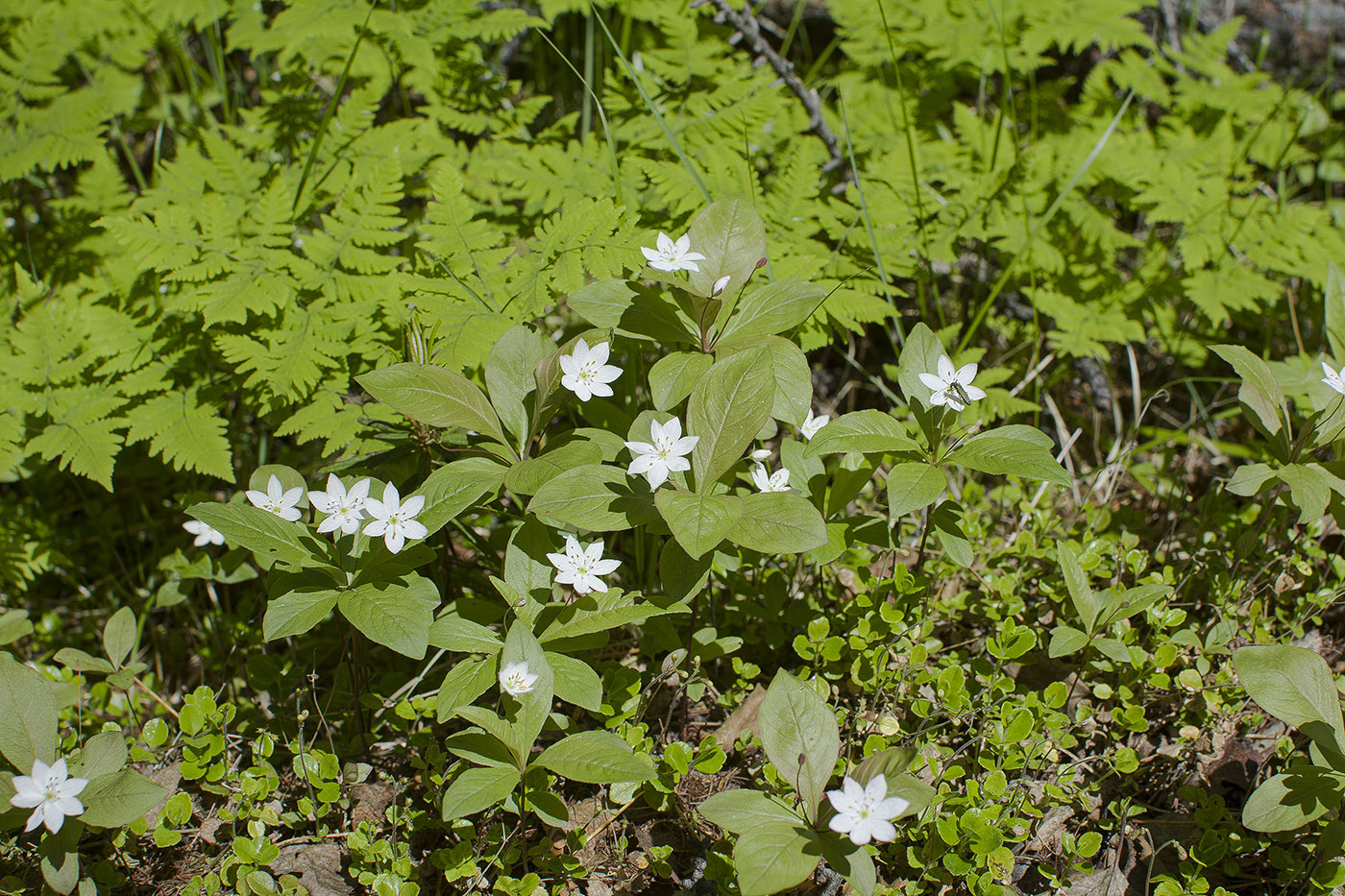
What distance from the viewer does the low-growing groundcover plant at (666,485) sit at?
6.73 feet

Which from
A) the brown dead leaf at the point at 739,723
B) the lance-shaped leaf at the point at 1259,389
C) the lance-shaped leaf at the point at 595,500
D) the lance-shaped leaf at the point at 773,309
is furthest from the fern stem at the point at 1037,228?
the lance-shaped leaf at the point at 595,500

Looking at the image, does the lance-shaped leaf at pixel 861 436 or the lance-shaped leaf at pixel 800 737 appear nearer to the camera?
the lance-shaped leaf at pixel 800 737

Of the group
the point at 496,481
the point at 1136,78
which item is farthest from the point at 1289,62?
the point at 496,481

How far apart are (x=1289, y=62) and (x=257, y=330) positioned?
578cm

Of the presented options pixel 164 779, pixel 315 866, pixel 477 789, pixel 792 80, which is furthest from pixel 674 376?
pixel 792 80

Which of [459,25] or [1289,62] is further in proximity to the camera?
[1289,62]

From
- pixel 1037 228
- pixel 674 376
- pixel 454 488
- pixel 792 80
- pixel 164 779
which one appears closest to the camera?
pixel 454 488

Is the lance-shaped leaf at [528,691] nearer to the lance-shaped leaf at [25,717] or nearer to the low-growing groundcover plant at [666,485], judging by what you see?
the low-growing groundcover plant at [666,485]

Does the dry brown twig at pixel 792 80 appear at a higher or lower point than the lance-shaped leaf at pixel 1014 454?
higher

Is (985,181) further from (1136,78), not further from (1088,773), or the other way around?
(1088,773)

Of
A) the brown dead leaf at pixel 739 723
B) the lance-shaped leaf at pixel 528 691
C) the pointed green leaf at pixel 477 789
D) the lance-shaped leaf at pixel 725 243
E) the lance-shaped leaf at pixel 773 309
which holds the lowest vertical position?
the brown dead leaf at pixel 739 723

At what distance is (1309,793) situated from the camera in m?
1.97

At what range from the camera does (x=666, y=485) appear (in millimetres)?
2178

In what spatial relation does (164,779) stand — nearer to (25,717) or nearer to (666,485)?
A: (25,717)
